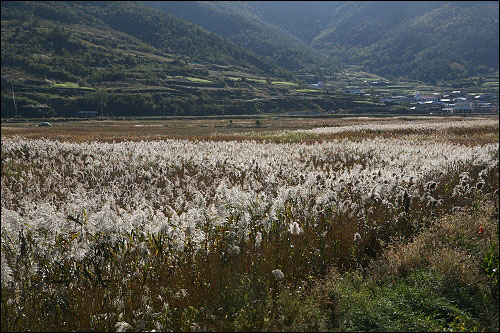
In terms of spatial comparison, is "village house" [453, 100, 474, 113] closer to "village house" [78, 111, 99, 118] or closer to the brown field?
the brown field

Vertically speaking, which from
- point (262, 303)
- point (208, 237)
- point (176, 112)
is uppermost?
point (176, 112)

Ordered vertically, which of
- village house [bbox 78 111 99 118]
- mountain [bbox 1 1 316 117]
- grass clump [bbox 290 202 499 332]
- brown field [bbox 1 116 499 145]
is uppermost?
mountain [bbox 1 1 316 117]

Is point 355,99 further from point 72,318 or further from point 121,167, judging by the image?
point 72,318

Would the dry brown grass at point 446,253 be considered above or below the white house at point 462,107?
below

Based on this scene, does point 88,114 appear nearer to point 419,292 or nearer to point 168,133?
point 168,133

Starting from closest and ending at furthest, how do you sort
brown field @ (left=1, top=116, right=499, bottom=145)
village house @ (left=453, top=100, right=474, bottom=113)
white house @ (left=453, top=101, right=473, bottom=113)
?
1. brown field @ (left=1, top=116, right=499, bottom=145)
2. village house @ (left=453, top=100, right=474, bottom=113)
3. white house @ (left=453, top=101, right=473, bottom=113)

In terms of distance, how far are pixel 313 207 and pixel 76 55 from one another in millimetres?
171443

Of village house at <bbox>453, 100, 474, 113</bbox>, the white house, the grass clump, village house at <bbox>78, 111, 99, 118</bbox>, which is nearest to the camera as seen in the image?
the grass clump

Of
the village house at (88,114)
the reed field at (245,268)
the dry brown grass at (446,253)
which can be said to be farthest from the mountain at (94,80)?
the dry brown grass at (446,253)

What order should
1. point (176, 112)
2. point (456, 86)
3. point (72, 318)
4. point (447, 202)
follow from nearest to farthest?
point (72, 318), point (447, 202), point (176, 112), point (456, 86)

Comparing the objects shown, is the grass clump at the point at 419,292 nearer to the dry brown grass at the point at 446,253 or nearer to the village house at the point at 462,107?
the dry brown grass at the point at 446,253

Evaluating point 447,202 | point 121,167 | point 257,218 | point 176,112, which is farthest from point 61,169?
point 176,112

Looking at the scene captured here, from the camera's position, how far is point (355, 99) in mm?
150250

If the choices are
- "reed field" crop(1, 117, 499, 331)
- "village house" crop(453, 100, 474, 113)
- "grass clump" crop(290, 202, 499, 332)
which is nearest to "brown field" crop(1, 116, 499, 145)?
"reed field" crop(1, 117, 499, 331)
